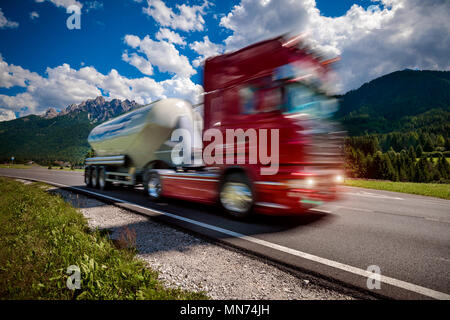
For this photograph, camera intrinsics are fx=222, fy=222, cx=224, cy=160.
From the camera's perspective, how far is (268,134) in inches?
158

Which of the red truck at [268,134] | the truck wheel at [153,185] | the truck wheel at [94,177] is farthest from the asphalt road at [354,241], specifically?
the truck wheel at [94,177]

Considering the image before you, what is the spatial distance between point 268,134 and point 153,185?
184 inches

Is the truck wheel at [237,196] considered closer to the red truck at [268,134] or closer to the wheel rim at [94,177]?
the red truck at [268,134]

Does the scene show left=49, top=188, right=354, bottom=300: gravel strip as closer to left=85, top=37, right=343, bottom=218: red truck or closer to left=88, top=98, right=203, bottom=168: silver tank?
left=85, top=37, right=343, bottom=218: red truck

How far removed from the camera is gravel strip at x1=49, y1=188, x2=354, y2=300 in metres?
2.07

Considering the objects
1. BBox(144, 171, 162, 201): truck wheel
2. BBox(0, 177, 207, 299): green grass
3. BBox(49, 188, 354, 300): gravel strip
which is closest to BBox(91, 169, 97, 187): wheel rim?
BBox(144, 171, 162, 201): truck wheel

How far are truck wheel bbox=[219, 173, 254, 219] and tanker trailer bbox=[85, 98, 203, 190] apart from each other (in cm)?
188

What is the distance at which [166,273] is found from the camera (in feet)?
7.93

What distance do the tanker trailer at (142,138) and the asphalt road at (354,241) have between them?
8.09 feet

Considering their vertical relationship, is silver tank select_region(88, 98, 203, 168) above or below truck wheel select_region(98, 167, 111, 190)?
above

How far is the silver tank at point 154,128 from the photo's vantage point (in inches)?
278

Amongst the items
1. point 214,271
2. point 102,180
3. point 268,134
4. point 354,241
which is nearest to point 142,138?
point 102,180
